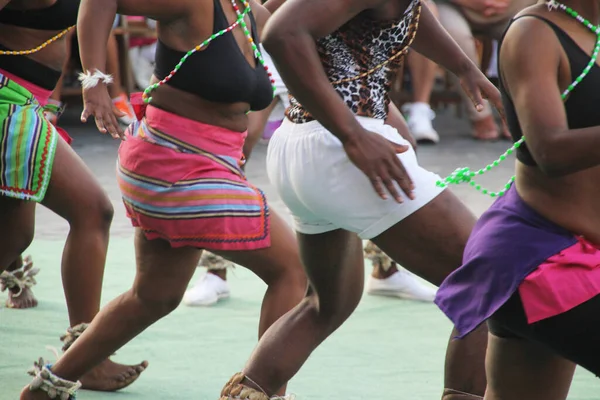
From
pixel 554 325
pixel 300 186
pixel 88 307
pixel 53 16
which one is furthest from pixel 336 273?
pixel 53 16

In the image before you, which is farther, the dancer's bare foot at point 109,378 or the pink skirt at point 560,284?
the dancer's bare foot at point 109,378

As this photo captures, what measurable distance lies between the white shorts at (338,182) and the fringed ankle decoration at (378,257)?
264cm

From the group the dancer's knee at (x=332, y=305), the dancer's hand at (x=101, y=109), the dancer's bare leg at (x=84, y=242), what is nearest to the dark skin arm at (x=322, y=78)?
the dancer's knee at (x=332, y=305)

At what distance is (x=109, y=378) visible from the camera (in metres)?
4.33

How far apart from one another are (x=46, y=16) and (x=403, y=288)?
2.47m

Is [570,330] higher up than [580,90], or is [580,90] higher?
[580,90]

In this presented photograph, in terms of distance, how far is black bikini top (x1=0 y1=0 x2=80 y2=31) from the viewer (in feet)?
14.4

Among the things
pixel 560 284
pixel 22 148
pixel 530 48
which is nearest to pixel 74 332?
pixel 22 148

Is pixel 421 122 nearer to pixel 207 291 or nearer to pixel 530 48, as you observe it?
pixel 207 291

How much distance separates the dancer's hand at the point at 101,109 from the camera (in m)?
3.61

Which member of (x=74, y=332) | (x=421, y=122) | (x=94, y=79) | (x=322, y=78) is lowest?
(x=421, y=122)

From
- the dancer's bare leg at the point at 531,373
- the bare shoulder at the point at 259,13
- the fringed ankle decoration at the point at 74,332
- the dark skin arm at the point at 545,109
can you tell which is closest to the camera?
the dark skin arm at the point at 545,109

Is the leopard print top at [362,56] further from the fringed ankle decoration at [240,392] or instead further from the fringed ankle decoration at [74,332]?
the fringed ankle decoration at [74,332]

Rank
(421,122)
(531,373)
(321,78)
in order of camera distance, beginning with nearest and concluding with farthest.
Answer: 1. (531,373)
2. (321,78)
3. (421,122)
